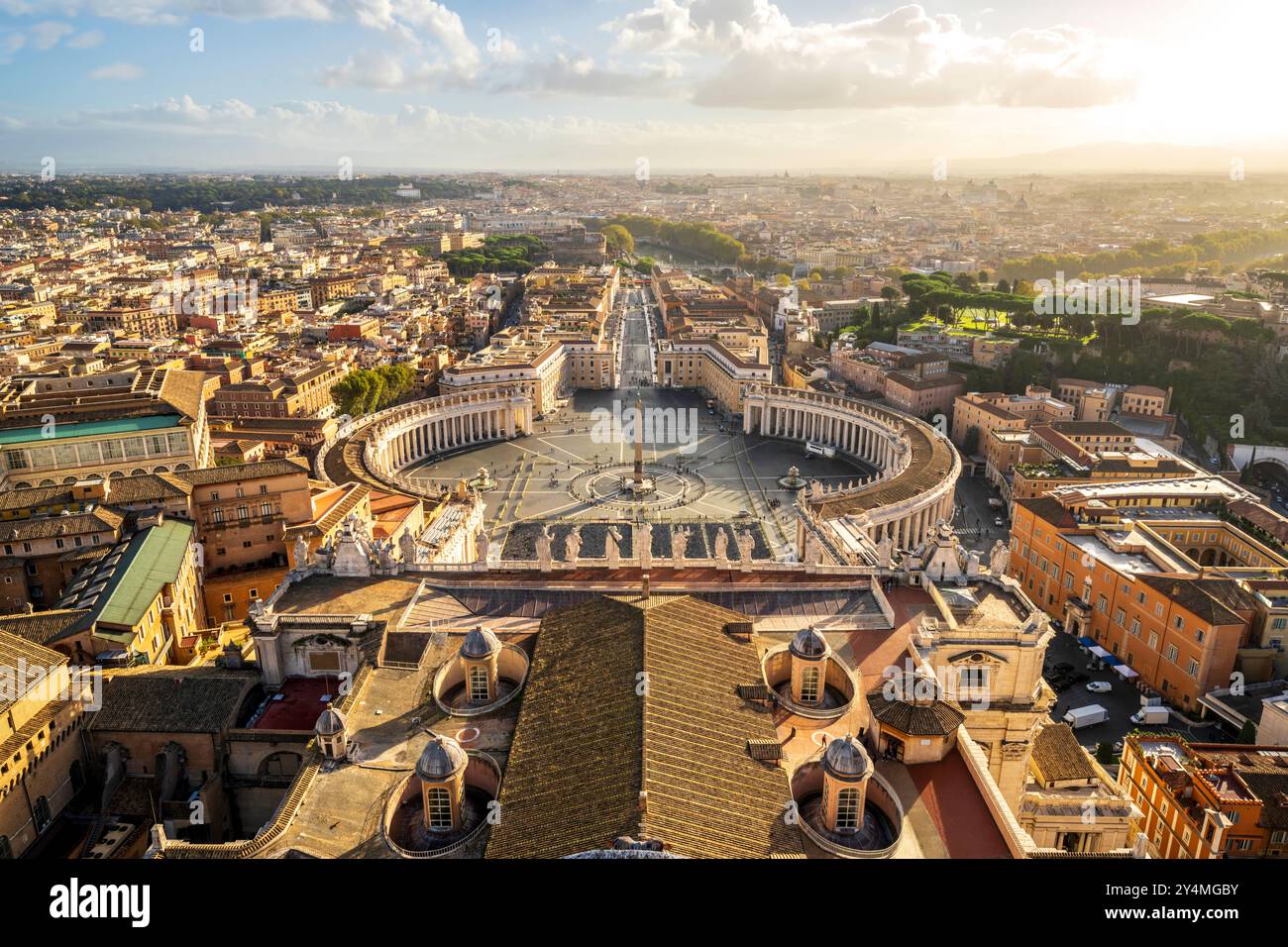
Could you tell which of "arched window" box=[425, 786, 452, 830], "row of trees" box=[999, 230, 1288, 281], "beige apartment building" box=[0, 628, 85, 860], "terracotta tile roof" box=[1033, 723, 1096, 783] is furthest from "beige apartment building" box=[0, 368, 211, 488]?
"row of trees" box=[999, 230, 1288, 281]

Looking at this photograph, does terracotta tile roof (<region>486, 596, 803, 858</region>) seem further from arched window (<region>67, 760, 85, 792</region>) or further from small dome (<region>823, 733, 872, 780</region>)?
arched window (<region>67, 760, 85, 792</region>)

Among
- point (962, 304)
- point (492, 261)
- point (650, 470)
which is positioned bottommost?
point (650, 470)

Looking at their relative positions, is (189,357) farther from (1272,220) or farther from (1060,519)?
(1272,220)

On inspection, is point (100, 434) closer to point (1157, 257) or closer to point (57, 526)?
point (57, 526)

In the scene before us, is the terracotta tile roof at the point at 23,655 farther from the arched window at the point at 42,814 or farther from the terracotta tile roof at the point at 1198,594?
the terracotta tile roof at the point at 1198,594

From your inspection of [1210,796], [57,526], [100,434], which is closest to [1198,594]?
[1210,796]

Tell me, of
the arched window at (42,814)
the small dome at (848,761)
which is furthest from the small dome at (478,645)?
the arched window at (42,814)
